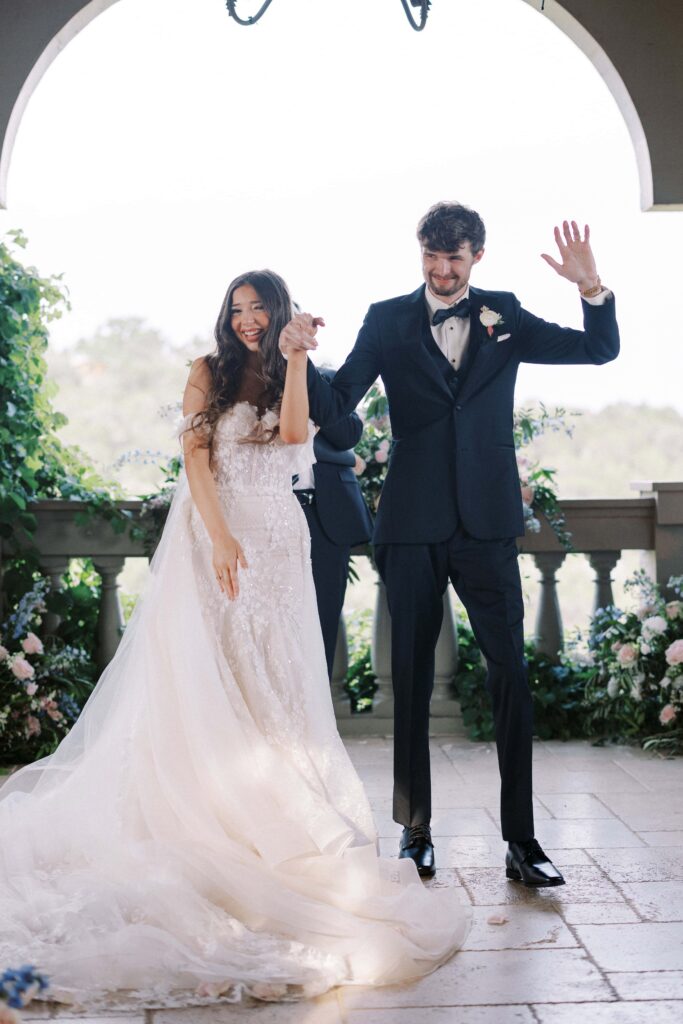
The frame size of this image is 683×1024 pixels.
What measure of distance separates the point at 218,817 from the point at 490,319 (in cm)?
154

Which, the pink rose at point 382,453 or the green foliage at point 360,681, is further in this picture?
the green foliage at point 360,681

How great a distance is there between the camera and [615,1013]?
2.38 m

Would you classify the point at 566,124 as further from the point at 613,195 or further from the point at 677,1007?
the point at 677,1007

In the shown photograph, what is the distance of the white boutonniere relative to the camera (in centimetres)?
331

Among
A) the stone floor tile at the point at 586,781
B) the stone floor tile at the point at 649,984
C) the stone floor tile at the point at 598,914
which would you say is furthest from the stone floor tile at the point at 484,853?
the stone floor tile at the point at 649,984

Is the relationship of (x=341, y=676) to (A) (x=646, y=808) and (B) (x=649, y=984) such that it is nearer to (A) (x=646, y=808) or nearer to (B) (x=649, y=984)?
(A) (x=646, y=808)

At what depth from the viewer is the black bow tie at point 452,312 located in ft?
11.0

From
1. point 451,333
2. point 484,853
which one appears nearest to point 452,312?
point 451,333

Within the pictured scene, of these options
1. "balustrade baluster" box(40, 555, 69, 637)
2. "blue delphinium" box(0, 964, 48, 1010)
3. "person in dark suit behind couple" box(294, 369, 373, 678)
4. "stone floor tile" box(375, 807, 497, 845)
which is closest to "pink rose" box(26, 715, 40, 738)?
"balustrade baluster" box(40, 555, 69, 637)

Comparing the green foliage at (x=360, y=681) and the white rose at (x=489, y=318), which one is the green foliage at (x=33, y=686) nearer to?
the green foliage at (x=360, y=681)

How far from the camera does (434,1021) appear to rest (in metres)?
2.36

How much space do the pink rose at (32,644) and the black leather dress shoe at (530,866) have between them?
2.18 metres

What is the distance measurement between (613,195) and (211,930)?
15885mm

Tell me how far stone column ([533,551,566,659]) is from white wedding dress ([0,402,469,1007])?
7.18ft
